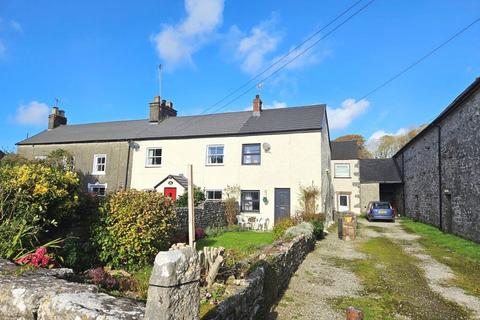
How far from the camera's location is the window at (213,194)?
19562 millimetres

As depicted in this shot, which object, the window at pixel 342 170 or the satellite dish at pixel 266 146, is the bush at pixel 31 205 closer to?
the satellite dish at pixel 266 146

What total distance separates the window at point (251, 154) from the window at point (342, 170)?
576 inches

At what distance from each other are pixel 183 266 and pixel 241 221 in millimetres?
16226

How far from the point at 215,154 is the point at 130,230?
12.5 metres

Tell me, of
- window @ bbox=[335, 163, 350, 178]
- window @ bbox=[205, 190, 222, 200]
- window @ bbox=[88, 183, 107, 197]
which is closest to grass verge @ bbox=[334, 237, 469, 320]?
window @ bbox=[205, 190, 222, 200]

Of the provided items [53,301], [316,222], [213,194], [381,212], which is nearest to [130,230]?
[53,301]

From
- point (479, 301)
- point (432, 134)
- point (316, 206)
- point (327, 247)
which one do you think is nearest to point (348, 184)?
point (432, 134)

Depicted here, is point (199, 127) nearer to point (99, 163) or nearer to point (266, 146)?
point (266, 146)

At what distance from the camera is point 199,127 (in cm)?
2191

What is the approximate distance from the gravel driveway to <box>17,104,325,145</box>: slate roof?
29.7 ft

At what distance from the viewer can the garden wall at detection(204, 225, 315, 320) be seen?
3881 millimetres

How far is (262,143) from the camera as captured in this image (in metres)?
19.1

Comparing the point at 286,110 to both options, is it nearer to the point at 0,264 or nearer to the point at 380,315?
the point at 380,315

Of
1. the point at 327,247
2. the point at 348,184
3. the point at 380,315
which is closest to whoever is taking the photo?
the point at 380,315
